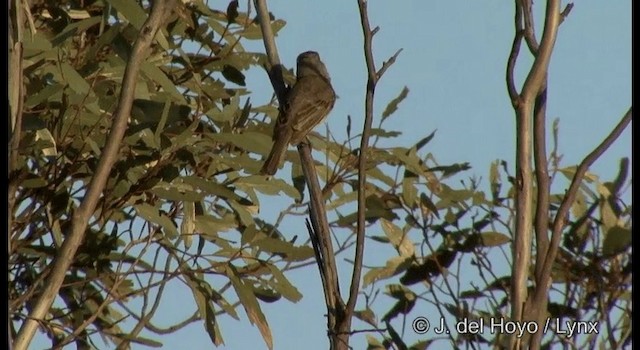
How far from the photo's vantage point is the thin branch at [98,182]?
2.60m

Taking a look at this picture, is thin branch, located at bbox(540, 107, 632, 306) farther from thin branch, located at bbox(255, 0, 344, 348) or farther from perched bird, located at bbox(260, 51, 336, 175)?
perched bird, located at bbox(260, 51, 336, 175)

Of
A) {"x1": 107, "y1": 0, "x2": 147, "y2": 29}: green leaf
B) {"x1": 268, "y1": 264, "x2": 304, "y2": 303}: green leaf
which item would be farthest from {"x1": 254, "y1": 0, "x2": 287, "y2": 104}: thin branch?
{"x1": 268, "y1": 264, "x2": 304, "y2": 303}: green leaf

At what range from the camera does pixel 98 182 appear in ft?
8.50

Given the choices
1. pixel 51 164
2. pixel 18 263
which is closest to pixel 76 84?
pixel 51 164

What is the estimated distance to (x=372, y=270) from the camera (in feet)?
12.4

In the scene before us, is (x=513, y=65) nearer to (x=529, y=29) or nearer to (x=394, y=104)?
(x=529, y=29)

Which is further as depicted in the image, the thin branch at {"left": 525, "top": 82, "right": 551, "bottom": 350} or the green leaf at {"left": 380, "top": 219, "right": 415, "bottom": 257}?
the green leaf at {"left": 380, "top": 219, "right": 415, "bottom": 257}

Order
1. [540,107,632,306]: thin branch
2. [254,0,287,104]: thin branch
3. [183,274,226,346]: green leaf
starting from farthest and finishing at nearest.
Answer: [183,274,226,346]: green leaf → [254,0,287,104]: thin branch → [540,107,632,306]: thin branch

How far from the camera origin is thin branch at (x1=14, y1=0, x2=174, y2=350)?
2596mm

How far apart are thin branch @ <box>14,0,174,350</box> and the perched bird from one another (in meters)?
0.81

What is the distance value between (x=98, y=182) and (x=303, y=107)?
210 centimetres

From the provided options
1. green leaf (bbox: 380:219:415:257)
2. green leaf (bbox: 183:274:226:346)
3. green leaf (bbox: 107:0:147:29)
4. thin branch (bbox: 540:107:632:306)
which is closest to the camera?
thin branch (bbox: 540:107:632:306)

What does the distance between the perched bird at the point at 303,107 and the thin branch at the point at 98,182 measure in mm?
807
